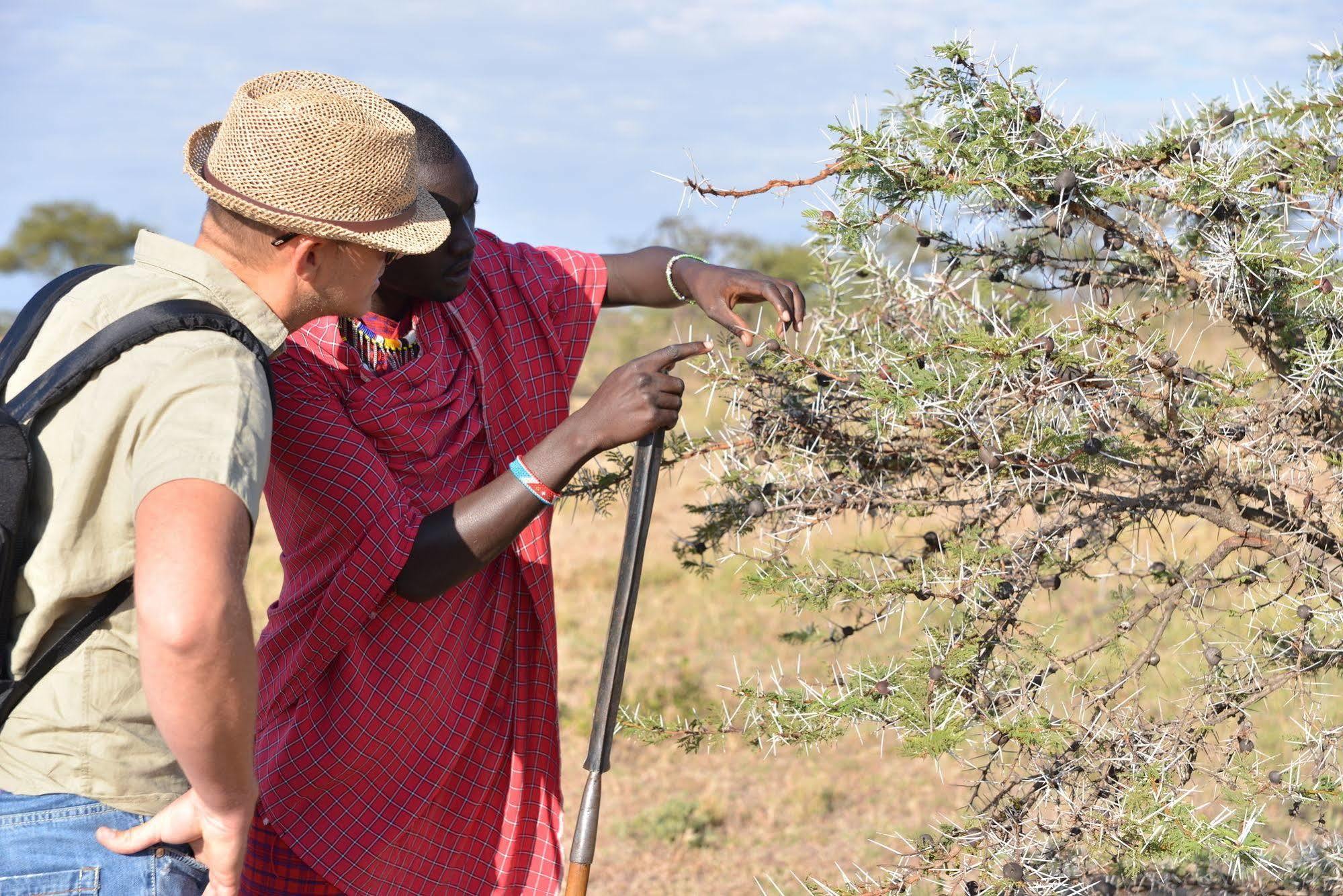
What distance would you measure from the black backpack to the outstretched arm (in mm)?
990

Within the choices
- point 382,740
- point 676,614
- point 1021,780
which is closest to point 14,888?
point 382,740

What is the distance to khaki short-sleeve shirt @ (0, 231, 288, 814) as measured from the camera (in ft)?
4.48

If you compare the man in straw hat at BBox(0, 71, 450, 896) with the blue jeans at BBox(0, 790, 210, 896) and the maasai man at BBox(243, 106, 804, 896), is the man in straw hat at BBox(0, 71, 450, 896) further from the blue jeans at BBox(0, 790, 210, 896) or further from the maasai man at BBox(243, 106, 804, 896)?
the maasai man at BBox(243, 106, 804, 896)

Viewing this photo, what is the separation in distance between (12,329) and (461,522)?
679 millimetres

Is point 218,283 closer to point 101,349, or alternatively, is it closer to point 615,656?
point 101,349

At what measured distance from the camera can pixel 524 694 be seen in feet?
7.68

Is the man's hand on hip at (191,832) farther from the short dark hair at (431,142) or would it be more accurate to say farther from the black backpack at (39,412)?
the short dark hair at (431,142)

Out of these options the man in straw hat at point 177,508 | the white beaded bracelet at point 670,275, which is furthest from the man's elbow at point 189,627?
the white beaded bracelet at point 670,275

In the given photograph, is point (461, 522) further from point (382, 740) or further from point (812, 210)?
point (812, 210)

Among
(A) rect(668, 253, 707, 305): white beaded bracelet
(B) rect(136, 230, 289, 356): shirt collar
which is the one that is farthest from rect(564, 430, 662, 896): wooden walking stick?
(B) rect(136, 230, 289, 356): shirt collar

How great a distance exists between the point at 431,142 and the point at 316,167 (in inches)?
22.3

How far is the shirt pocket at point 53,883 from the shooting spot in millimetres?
1425

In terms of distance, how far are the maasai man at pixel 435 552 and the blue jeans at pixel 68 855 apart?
1.90ft

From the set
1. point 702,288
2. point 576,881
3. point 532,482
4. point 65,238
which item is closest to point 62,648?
point 532,482
